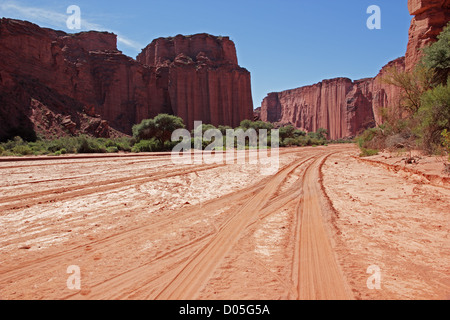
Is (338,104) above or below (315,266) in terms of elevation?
above

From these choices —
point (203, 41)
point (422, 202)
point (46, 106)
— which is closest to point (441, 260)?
point (422, 202)

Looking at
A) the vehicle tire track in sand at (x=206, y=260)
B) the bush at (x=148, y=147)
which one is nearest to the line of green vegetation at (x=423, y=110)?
the vehicle tire track in sand at (x=206, y=260)

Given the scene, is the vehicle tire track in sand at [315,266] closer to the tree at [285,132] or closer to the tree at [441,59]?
the tree at [441,59]

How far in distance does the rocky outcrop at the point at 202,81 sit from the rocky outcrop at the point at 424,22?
4482 cm

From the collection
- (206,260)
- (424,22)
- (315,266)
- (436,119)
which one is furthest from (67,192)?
(424,22)

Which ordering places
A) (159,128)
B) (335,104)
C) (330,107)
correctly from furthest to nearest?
(330,107) → (335,104) → (159,128)

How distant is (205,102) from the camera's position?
64875 millimetres

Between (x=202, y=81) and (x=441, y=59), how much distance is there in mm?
54483

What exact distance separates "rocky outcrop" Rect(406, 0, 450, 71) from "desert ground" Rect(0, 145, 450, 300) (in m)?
19.7

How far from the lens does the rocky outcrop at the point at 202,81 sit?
6322 cm

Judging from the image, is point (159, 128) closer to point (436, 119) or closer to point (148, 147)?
point (148, 147)

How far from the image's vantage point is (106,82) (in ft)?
177
